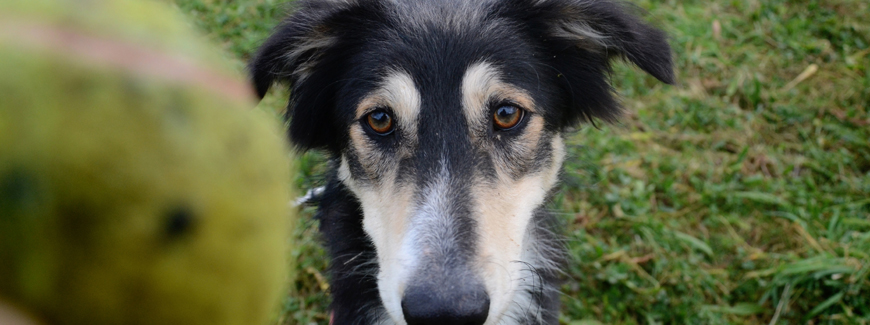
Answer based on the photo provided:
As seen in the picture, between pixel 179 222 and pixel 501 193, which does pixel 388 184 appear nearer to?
pixel 501 193

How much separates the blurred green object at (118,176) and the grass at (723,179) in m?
2.93

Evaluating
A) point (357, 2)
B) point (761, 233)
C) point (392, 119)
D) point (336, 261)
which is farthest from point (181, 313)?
point (761, 233)

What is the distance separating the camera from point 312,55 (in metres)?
2.94

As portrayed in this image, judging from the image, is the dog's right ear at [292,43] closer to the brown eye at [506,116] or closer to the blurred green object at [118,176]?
the brown eye at [506,116]

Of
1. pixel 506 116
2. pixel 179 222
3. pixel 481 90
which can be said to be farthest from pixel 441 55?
pixel 179 222

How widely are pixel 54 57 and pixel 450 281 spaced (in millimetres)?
1634

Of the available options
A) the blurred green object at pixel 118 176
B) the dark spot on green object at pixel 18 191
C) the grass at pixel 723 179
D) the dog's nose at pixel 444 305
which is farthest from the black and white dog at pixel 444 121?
the dark spot on green object at pixel 18 191

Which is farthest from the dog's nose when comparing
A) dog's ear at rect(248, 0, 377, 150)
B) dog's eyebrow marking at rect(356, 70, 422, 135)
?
dog's ear at rect(248, 0, 377, 150)

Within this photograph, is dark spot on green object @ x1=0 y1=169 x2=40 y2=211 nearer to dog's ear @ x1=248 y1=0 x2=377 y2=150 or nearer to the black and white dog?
the black and white dog

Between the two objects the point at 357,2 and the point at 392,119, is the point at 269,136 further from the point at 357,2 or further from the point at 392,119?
the point at 357,2

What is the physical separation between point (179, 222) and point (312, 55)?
8.02 feet

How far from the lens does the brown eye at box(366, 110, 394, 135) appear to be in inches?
103

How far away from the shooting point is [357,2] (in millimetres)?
2846

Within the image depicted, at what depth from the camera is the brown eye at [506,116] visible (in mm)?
2617
